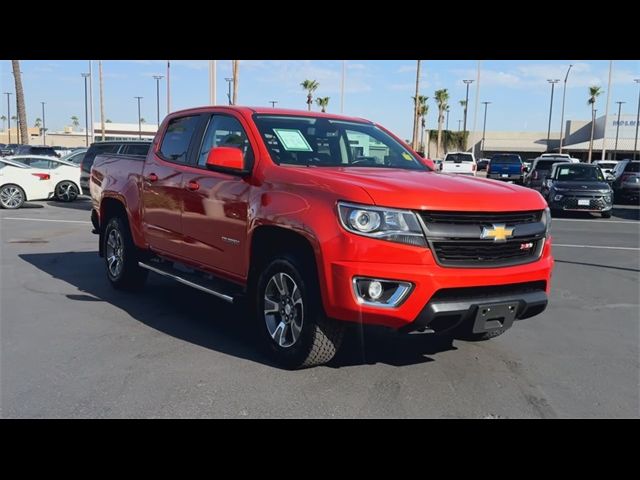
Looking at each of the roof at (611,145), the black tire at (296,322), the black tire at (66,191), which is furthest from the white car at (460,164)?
the roof at (611,145)

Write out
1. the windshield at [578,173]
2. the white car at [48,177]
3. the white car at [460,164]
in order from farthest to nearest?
the white car at [460,164] < the windshield at [578,173] < the white car at [48,177]

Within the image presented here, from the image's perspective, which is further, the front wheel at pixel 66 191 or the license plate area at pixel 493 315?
the front wheel at pixel 66 191

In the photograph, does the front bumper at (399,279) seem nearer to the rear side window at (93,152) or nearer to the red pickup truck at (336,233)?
the red pickup truck at (336,233)

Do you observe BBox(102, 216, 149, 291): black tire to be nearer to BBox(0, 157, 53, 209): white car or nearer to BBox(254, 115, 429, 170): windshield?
BBox(254, 115, 429, 170): windshield

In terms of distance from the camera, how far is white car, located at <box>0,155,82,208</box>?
58.4 feet

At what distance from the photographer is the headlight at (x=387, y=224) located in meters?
4.20

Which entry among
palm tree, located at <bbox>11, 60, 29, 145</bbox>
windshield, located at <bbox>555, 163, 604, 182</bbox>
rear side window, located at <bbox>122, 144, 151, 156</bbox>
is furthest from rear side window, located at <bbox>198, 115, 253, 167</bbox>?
palm tree, located at <bbox>11, 60, 29, 145</bbox>

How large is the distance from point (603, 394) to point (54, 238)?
10450 mm

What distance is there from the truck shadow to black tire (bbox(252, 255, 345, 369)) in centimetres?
20

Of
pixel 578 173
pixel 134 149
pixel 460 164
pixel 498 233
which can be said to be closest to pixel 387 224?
pixel 498 233

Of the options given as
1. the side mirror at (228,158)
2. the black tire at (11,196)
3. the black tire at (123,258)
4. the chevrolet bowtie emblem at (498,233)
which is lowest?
the black tire at (11,196)

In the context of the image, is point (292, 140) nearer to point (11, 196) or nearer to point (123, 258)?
point (123, 258)

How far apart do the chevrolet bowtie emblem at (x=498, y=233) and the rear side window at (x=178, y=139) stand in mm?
3184

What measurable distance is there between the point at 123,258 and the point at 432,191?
14.0 feet
